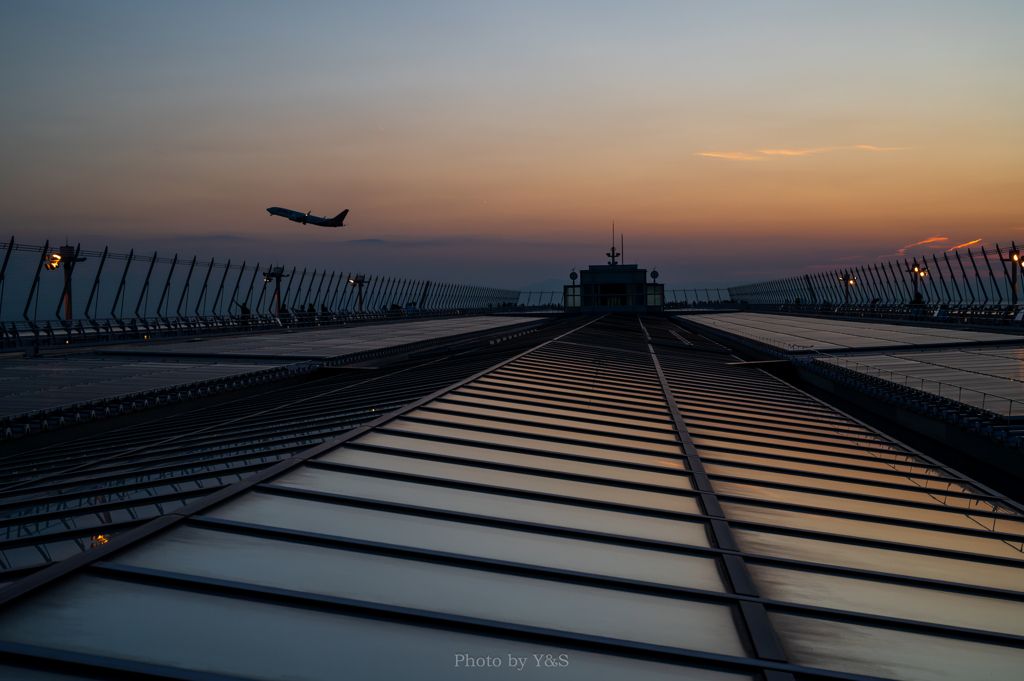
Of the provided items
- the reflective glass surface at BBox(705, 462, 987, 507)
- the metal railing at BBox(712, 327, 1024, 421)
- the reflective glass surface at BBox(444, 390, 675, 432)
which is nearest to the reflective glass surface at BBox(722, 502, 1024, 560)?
the reflective glass surface at BBox(705, 462, 987, 507)

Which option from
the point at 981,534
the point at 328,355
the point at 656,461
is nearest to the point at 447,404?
the point at 656,461

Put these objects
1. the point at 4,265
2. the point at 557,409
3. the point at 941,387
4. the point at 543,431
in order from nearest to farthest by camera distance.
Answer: the point at 543,431 < the point at 557,409 < the point at 941,387 < the point at 4,265

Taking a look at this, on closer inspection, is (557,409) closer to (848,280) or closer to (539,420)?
(539,420)

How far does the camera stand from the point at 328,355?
26781mm

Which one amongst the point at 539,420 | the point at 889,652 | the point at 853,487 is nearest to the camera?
the point at 889,652

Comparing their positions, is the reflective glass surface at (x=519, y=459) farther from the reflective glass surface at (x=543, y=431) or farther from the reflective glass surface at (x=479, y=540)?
the reflective glass surface at (x=479, y=540)

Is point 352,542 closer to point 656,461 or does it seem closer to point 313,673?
point 313,673

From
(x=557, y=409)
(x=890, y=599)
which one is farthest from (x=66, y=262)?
(x=890, y=599)

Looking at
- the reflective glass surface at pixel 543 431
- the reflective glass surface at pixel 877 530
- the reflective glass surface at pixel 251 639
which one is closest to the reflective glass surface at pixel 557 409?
the reflective glass surface at pixel 543 431

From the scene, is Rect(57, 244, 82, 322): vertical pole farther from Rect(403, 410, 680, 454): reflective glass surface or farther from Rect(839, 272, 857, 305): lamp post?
Rect(839, 272, 857, 305): lamp post

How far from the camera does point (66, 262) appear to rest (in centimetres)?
4019

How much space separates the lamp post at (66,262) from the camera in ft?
127

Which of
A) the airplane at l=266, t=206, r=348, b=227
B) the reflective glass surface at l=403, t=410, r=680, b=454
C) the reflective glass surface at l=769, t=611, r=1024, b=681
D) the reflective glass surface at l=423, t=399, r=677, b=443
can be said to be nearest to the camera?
the reflective glass surface at l=769, t=611, r=1024, b=681

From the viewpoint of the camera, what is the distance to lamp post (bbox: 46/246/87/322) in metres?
38.6
